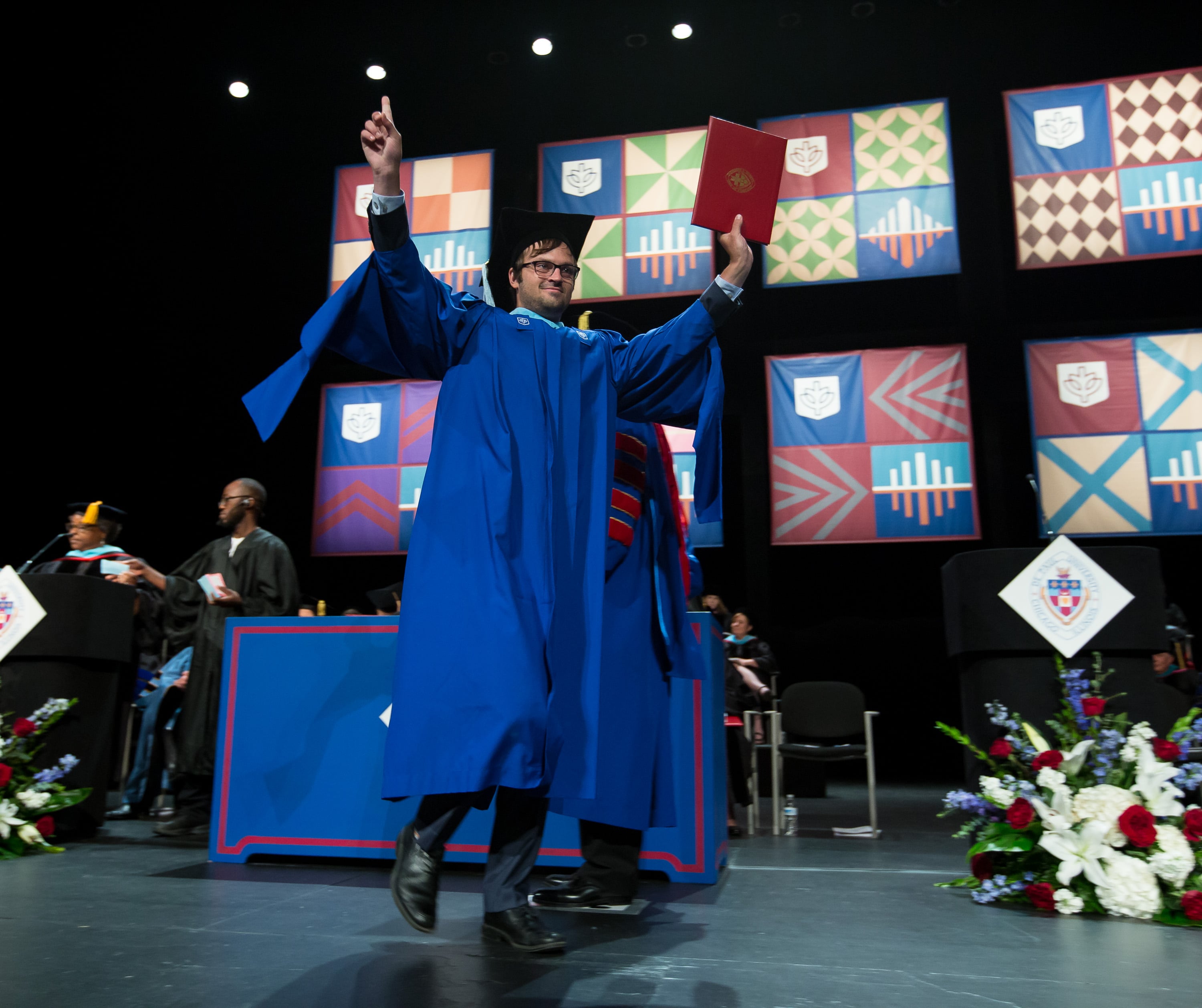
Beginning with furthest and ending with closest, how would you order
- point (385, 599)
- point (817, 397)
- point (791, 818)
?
point (817, 397), point (385, 599), point (791, 818)

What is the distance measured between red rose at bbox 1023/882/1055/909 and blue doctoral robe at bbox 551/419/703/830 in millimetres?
985

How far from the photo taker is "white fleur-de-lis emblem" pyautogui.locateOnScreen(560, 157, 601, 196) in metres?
8.26

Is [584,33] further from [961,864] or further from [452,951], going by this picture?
[452,951]

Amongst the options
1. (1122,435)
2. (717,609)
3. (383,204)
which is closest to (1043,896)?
(383,204)

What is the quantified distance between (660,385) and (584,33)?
6.41 m

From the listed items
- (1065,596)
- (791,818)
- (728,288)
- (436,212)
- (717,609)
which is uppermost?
(436,212)

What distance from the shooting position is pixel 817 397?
7766 millimetres

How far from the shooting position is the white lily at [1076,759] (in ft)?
9.07

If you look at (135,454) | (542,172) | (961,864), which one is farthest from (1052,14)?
(135,454)

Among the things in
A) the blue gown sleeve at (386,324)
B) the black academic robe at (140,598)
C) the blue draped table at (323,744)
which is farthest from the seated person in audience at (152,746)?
the blue gown sleeve at (386,324)

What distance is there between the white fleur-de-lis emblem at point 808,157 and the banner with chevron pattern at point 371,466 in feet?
11.3

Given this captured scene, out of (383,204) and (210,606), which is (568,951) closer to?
(383,204)

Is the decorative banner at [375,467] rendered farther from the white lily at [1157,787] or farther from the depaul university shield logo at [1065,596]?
the white lily at [1157,787]

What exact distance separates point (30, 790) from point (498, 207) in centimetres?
609
